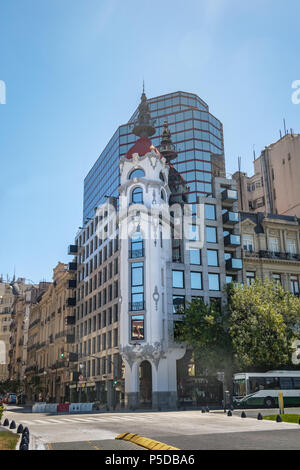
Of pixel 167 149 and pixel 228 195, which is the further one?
pixel 167 149

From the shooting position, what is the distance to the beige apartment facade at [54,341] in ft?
252

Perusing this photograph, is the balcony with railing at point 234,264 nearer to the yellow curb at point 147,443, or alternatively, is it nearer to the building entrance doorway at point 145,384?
the building entrance doorway at point 145,384

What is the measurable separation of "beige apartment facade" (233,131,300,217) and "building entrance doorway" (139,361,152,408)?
106 ft

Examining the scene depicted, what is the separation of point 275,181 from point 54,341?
46784 millimetres

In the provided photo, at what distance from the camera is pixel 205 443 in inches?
669

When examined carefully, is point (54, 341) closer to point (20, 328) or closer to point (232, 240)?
point (20, 328)

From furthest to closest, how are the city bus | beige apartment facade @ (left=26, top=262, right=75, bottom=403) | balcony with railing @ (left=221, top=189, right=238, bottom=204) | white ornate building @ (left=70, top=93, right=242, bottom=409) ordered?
beige apartment facade @ (left=26, top=262, right=75, bottom=403), balcony with railing @ (left=221, top=189, right=238, bottom=204), white ornate building @ (left=70, top=93, right=242, bottom=409), the city bus

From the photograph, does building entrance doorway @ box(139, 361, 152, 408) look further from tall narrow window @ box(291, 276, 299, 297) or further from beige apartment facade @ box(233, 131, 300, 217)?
beige apartment facade @ box(233, 131, 300, 217)

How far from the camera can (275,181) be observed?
7675cm

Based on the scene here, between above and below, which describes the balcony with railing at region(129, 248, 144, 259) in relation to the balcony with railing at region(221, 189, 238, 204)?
below

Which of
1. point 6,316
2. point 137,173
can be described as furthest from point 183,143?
point 6,316

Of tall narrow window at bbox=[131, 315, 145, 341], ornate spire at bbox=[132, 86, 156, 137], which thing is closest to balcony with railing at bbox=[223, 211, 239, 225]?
ornate spire at bbox=[132, 86, 156, 137]

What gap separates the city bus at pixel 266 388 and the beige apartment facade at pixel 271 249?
658 inches

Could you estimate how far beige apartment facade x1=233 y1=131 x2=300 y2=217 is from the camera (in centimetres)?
7219
